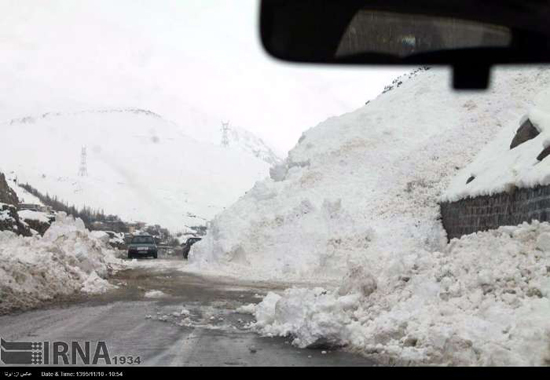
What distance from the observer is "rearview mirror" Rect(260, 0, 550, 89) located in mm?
3760

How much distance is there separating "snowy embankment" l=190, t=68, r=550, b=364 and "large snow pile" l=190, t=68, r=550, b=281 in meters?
0.06

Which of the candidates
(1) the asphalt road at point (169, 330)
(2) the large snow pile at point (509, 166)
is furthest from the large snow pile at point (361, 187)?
(1) the asphalt road at point (169, 330)

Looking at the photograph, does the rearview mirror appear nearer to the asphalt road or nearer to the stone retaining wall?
the asphalt road

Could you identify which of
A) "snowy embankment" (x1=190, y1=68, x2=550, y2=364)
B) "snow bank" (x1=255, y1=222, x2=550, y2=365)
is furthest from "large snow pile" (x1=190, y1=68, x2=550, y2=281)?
"snow bank" (x1=255, y1=222, x2=550, y2=365)

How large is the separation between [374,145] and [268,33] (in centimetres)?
2869

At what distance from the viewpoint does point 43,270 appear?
591 inches

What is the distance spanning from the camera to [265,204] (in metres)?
30.3

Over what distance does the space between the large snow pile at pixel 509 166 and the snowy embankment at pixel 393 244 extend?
2765mm

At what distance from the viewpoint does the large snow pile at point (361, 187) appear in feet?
83.4

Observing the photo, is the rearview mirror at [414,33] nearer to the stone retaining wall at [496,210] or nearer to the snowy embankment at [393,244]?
the snowy embankment at [393,244]

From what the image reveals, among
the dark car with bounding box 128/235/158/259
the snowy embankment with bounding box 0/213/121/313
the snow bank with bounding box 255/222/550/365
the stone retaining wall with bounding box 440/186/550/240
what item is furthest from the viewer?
the dark car with bounding box 128/235/158/259

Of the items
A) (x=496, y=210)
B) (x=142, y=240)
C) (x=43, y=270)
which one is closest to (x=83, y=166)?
(x=142, y=240)

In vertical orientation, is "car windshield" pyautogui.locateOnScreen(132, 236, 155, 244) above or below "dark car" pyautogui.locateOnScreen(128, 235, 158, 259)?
above
